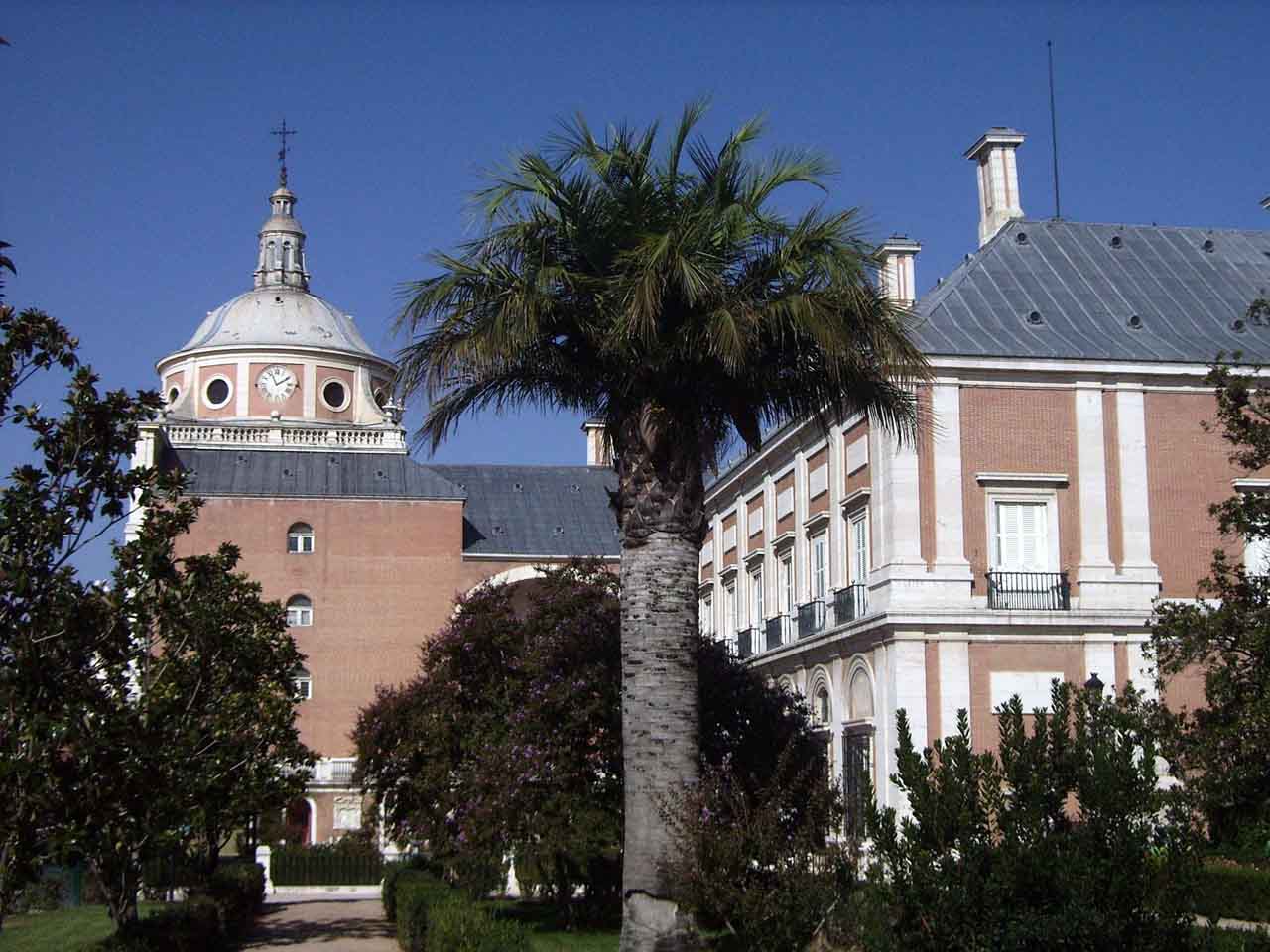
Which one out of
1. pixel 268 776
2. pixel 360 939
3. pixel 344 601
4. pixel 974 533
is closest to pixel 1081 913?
pixel 268 776

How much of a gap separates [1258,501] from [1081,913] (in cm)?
1468

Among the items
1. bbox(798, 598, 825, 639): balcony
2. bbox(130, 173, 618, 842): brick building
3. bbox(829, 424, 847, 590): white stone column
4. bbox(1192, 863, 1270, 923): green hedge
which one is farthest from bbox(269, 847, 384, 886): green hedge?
bbox(1192, 863, 1270, 923): green hedge

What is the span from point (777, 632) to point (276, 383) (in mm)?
40786

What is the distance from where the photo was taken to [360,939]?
87.9 ft

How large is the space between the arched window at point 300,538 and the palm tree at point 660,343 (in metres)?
41.9

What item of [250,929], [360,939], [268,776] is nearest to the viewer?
[268,776]

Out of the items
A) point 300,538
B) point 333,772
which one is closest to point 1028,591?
point 333,772

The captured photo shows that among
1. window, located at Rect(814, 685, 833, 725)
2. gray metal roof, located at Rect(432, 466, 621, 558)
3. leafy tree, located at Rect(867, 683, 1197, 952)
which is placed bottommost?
leafy tree, located at Rect(867, 683, 1197, 952)

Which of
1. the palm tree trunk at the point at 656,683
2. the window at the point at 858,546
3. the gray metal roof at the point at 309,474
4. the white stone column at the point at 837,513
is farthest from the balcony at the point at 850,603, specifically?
the gray metal roof at the point at 309,474

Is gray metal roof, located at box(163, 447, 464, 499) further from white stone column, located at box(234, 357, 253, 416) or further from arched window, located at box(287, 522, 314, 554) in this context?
white stone column, located at box(234, 357, 253, 416)

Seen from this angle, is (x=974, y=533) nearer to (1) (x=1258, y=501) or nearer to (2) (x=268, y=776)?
(1) (x=1258, y=501)

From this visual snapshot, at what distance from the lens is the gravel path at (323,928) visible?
83.5 feet

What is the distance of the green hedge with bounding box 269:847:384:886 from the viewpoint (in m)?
44.7

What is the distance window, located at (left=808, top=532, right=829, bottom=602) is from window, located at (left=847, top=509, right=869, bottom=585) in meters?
1.69
